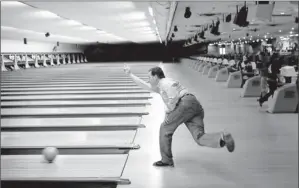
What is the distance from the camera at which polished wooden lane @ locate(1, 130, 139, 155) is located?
5312 millimetres

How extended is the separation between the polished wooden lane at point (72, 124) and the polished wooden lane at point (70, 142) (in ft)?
1.12

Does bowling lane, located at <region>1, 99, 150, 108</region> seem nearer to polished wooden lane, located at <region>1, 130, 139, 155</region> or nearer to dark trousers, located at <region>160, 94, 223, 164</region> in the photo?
polished wooden lane, located at <region>1, 130, 139, 155</region>

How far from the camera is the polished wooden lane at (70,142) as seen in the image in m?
5.31

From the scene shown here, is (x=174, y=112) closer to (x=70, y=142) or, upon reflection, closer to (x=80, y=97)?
(x=70, y=142)

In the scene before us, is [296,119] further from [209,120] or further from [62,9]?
[62,9]

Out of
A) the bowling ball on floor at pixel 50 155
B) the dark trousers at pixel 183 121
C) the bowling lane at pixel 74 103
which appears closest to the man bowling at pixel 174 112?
the dark trousers at pixel 183 121

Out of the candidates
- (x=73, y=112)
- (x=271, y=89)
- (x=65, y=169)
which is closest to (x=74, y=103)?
(x=73, y=112)

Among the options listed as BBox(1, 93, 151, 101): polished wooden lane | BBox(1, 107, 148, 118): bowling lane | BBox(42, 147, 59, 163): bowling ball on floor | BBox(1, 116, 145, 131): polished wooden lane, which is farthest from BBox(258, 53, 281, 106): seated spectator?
BBox(42, 147, 59, 163): bowling ball on floor

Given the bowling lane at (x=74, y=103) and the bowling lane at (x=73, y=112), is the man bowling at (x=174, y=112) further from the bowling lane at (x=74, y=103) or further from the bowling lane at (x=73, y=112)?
the bowling lane at (x=74, y=103)

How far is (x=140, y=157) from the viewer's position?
4.83 metres

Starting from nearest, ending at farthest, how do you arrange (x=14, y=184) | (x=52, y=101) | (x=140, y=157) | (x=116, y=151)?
(x=14, y=184), (x=140, y=157), (x=116, y=151), (x=52, y=101)

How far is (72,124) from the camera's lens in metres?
7.03

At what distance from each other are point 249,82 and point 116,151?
18.8 feet

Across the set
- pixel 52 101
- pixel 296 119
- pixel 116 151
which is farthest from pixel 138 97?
pixel 116 151
